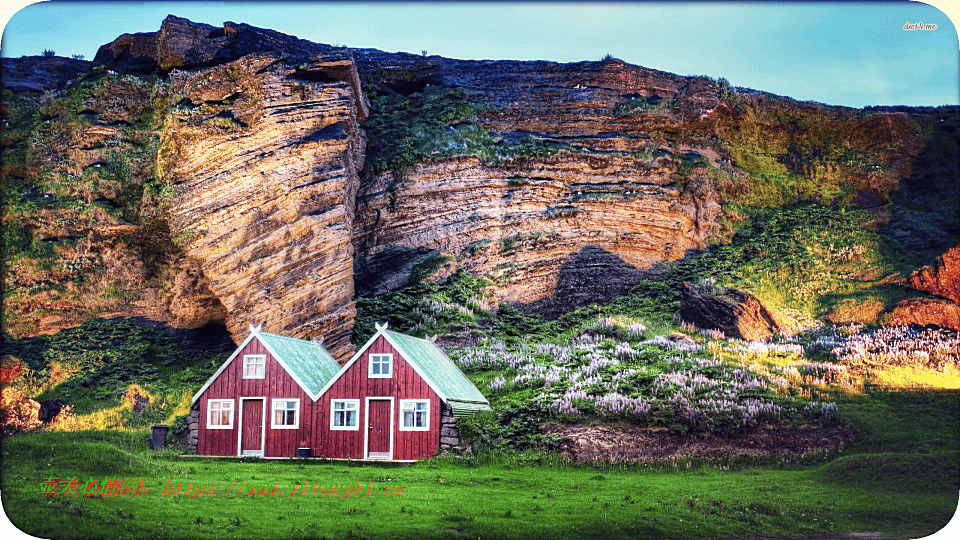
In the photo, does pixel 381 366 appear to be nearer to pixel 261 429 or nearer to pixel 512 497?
pixel 261 429

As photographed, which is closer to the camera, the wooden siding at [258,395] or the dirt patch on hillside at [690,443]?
the dirt patch on hillside at [690,443]

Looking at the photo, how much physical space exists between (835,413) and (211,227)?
24.1 meters

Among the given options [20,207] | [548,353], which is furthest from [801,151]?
[20,207]

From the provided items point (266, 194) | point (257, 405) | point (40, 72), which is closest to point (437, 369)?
point (257, 405)

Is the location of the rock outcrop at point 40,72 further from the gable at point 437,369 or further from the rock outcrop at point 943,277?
the rock outcrop at point 943,277

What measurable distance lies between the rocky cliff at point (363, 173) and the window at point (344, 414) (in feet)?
26.8

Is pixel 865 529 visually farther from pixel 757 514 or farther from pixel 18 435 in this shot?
pixel 18 435

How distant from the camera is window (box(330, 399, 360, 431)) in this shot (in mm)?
27609

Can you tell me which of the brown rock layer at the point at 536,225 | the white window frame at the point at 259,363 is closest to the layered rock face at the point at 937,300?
the brown rock layer at the point at 536,225

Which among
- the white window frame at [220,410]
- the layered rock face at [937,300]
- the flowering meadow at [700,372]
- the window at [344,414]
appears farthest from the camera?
the layered rock face at [937,300]

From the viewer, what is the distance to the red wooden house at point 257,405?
28.2m

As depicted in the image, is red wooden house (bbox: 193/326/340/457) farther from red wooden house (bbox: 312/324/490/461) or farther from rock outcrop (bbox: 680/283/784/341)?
rock outcrop (bbox: 680/283/784/341)

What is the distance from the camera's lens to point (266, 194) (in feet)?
A: 117

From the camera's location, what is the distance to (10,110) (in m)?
40.6
